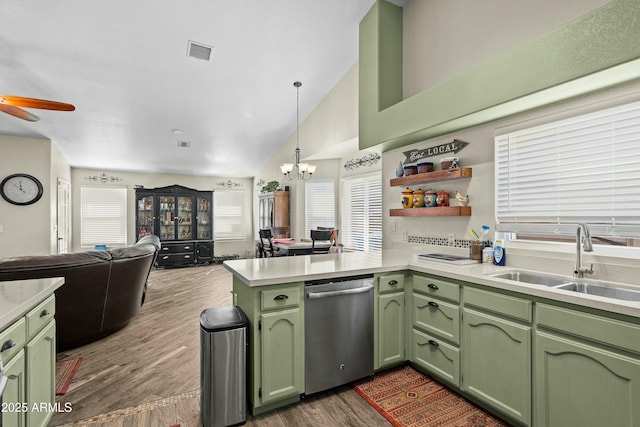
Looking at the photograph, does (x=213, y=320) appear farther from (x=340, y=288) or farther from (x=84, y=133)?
(x=84, y=133)

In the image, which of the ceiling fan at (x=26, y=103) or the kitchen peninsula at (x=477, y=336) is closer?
the kitchen peninsula at (x=477, y=336)

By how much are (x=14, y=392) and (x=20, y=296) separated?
439mm

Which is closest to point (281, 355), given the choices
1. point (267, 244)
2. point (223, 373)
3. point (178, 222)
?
point (223, 373)

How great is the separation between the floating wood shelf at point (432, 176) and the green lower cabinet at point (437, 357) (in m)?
1.36

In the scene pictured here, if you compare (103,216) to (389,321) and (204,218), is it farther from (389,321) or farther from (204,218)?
(389,321)

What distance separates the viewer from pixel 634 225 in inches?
71.0

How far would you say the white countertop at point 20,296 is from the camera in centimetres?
128

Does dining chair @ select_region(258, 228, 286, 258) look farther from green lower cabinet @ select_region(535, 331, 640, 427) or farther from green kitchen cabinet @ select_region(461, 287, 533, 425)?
green lower cabinet @ select_region(535, 331, 640, 427)

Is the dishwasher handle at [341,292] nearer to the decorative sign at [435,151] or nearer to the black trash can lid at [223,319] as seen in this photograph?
the black trash can lid at [223,319]

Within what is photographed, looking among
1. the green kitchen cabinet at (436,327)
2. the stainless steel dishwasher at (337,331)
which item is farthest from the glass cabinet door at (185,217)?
the green kitchen cabinet at (436,327)

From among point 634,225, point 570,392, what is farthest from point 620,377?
point 634,225

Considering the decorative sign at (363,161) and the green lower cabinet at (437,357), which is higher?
the decorative sign at (363,161)

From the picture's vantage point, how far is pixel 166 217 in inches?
297

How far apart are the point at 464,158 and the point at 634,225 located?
124 centimetres
